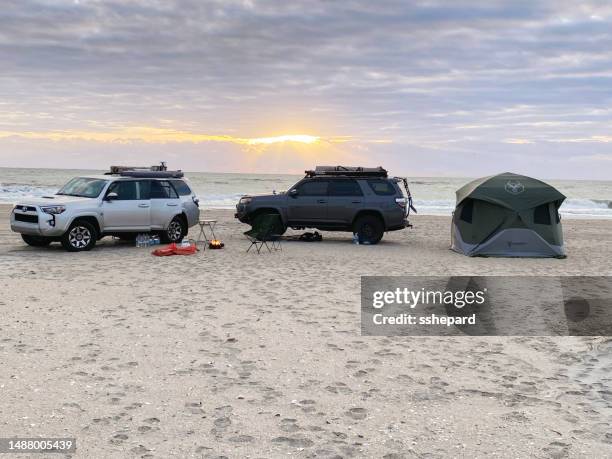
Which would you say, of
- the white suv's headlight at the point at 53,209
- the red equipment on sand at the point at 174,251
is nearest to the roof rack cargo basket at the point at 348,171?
the red equipment on sand at the point at 174,251

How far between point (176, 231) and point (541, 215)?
32.9 ft

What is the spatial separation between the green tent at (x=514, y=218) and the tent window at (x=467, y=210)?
19 millimetres

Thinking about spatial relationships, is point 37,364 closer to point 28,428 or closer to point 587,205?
point 28,428

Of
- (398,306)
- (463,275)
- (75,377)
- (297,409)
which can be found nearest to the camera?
(297,409)

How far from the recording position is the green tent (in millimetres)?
15555

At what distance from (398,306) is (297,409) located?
474 cm

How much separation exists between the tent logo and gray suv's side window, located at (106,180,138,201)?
991 cm

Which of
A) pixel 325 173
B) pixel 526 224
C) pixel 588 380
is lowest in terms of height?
pixel 588 380

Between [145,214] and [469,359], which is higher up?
[145,214]

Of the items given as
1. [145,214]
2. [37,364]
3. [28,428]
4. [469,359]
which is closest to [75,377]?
[37,364]

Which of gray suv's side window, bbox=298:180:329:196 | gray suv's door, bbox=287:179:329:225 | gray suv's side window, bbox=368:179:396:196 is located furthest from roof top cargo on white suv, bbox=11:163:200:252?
gray suv's side window, bbox=368:179:396:196

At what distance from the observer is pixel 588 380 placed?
21.2ft

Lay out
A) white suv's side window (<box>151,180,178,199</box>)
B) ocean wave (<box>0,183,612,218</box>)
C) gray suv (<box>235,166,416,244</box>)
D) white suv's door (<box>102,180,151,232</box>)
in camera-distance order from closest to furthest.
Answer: white suv's door (<box>102,180,151,232</box>), white suv's side window (<box>151,180,178,199</box>), gray suv (<box>235,166,416,244</box>), ocean wave (<box>0,183,612,218</box>)

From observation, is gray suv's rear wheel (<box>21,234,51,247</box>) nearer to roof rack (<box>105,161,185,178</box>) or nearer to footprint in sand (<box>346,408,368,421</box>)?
roof rack (<box>105,161,185,178</box>)
